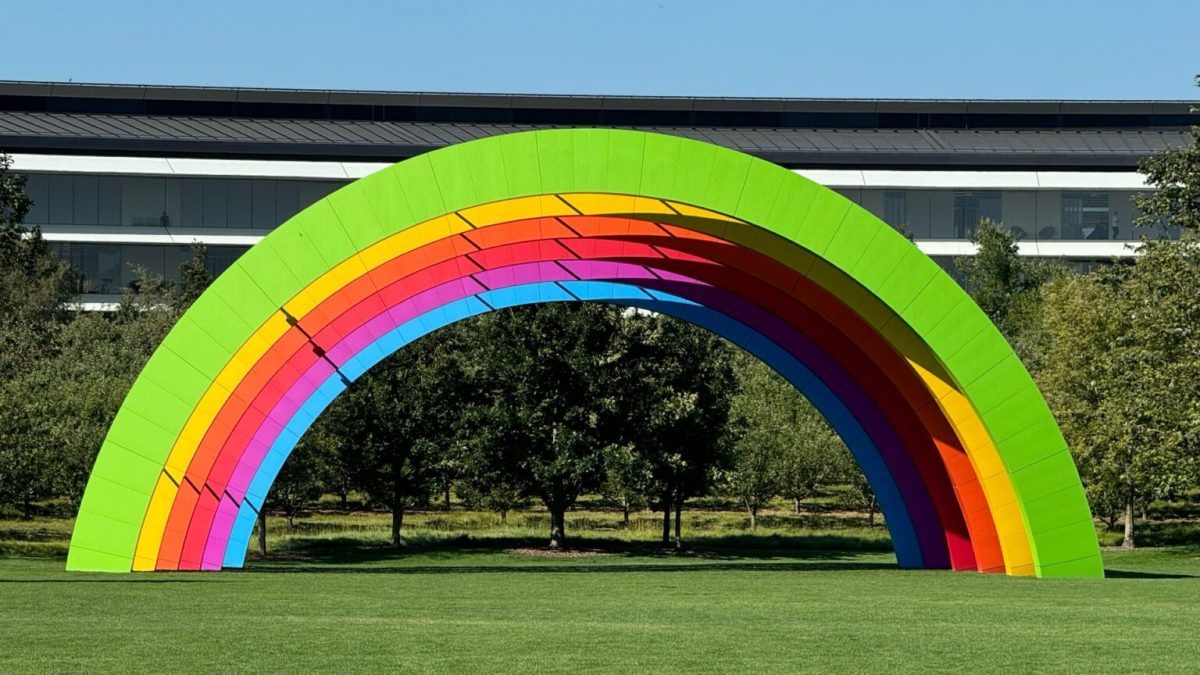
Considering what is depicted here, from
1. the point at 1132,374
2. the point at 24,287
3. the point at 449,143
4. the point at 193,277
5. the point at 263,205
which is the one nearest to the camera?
the point at 1132,374

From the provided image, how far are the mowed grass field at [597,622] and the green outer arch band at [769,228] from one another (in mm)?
1483

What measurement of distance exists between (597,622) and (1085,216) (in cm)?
6681

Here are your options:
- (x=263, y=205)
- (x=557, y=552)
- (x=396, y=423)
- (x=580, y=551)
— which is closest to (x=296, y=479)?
(x=396, y=423)

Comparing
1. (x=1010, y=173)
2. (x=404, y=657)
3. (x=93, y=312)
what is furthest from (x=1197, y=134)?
(x=93, y=312)

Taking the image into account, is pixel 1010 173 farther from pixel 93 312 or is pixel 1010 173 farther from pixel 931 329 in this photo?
pixel 931 329

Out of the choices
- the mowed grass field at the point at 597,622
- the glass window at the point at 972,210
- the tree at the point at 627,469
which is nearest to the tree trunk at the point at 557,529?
the tree at the point at 627,469

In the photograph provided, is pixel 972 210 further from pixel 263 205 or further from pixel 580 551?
pixel 580 551

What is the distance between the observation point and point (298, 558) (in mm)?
42312

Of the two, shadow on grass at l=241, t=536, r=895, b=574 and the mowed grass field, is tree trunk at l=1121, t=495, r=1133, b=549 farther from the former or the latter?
the mowed grass field

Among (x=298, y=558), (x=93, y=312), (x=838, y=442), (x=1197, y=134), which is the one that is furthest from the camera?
(x=93, y=312)

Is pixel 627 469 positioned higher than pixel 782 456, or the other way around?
pixel 782 456

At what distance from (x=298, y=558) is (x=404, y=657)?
29.9 metres

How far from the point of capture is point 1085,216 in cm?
7881

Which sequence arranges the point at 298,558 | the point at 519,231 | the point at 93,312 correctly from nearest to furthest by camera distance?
the point at 519,231 → the point at 298,558 → the point at 93,312
